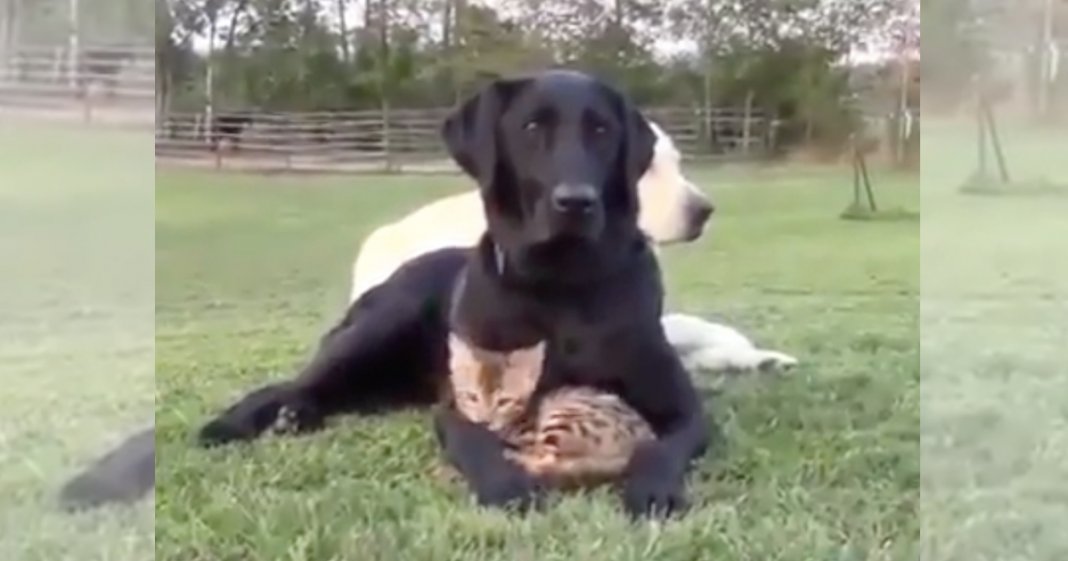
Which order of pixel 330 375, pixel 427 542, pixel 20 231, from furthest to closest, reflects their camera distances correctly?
pixel 330 375
pixel 20 231
pixel 427 542

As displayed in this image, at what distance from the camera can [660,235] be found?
1624mm

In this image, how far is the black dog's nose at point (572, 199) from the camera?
145 centimetres

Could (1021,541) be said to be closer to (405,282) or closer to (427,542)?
(427,542)

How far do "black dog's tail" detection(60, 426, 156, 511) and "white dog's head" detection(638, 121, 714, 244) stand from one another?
0.54 meters

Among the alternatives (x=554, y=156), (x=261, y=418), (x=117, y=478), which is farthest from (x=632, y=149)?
(x=117, y=478)

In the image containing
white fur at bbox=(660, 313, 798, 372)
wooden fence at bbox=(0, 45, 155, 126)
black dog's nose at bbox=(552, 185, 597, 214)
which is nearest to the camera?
black dog's nose at bbox=(552, 185, 597, 214)

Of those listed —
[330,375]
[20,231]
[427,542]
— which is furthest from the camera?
[330,375]

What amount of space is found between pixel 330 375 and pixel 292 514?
0.72 ft

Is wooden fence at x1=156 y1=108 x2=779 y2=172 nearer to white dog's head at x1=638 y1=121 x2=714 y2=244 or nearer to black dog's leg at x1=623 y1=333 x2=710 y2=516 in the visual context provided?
white dog's head at x1=638 y1=121 x2=714 y2=244

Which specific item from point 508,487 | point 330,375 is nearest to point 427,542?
point 508,487

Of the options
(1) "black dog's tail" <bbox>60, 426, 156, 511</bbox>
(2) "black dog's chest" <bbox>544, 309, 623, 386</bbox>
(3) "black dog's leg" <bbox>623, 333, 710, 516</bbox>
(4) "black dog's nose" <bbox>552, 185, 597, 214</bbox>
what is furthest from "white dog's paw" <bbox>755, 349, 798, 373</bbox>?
(1) "black dog's tail" <bbox>60, 426, 156, 511</bbox>

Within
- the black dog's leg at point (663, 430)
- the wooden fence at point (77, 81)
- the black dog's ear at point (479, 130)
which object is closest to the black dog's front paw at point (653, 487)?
the black dog's leg at point (663, 430)

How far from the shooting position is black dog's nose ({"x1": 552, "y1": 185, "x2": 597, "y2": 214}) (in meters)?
1.45

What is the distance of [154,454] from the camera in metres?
1.55
